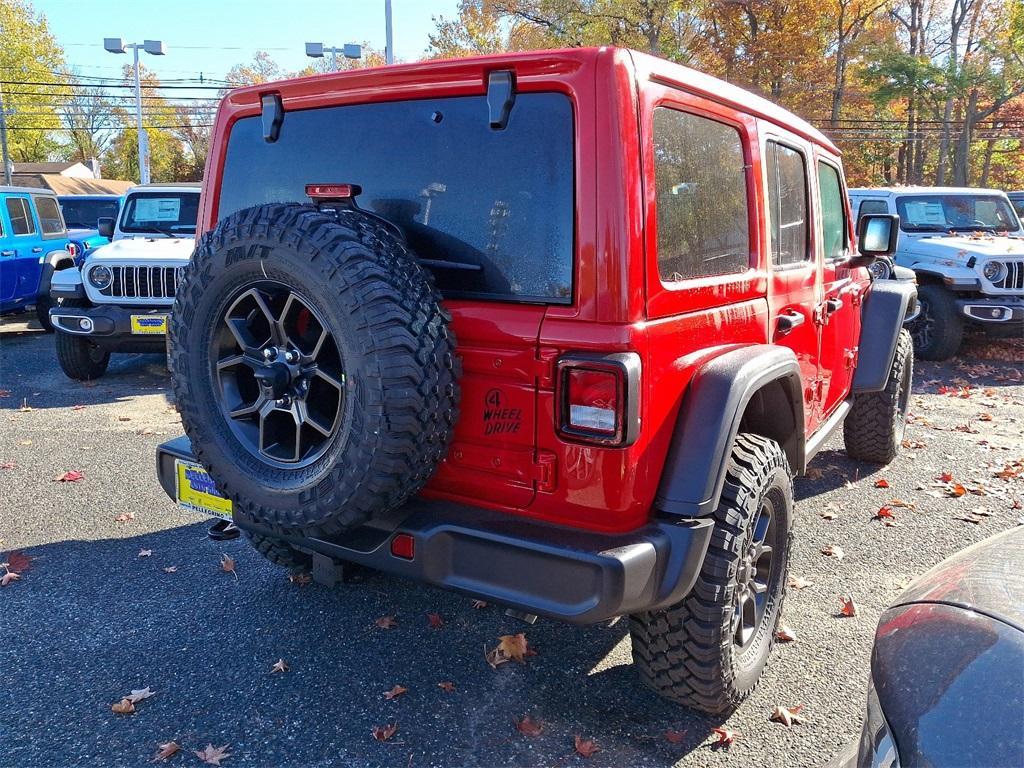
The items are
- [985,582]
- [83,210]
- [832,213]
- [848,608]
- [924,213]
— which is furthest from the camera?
[83,210]

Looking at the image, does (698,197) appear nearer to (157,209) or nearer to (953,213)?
(157,209)

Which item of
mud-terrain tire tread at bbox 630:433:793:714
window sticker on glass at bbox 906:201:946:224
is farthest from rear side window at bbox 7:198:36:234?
window sticker on glass at bbox 906:201:946:224

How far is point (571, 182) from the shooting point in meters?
2.14

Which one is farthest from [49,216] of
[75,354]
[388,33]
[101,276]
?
[388,33]

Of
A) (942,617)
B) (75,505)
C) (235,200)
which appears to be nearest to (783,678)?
(942,617)

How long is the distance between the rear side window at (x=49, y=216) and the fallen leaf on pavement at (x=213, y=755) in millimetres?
10582

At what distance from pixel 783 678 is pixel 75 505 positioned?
3955mm

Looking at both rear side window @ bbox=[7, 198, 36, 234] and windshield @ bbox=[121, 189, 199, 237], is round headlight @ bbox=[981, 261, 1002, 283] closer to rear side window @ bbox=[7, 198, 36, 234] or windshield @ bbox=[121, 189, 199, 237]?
windshield @ bbox=[121, 189, 199, 237]

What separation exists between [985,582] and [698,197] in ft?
4.56

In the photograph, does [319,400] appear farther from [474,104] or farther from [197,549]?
[197,549]

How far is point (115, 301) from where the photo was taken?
287 inches

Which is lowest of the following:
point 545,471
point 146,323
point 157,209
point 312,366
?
point 545,471

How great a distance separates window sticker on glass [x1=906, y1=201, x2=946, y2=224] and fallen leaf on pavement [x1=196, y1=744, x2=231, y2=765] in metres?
9.80

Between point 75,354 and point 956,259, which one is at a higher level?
point 956,259
